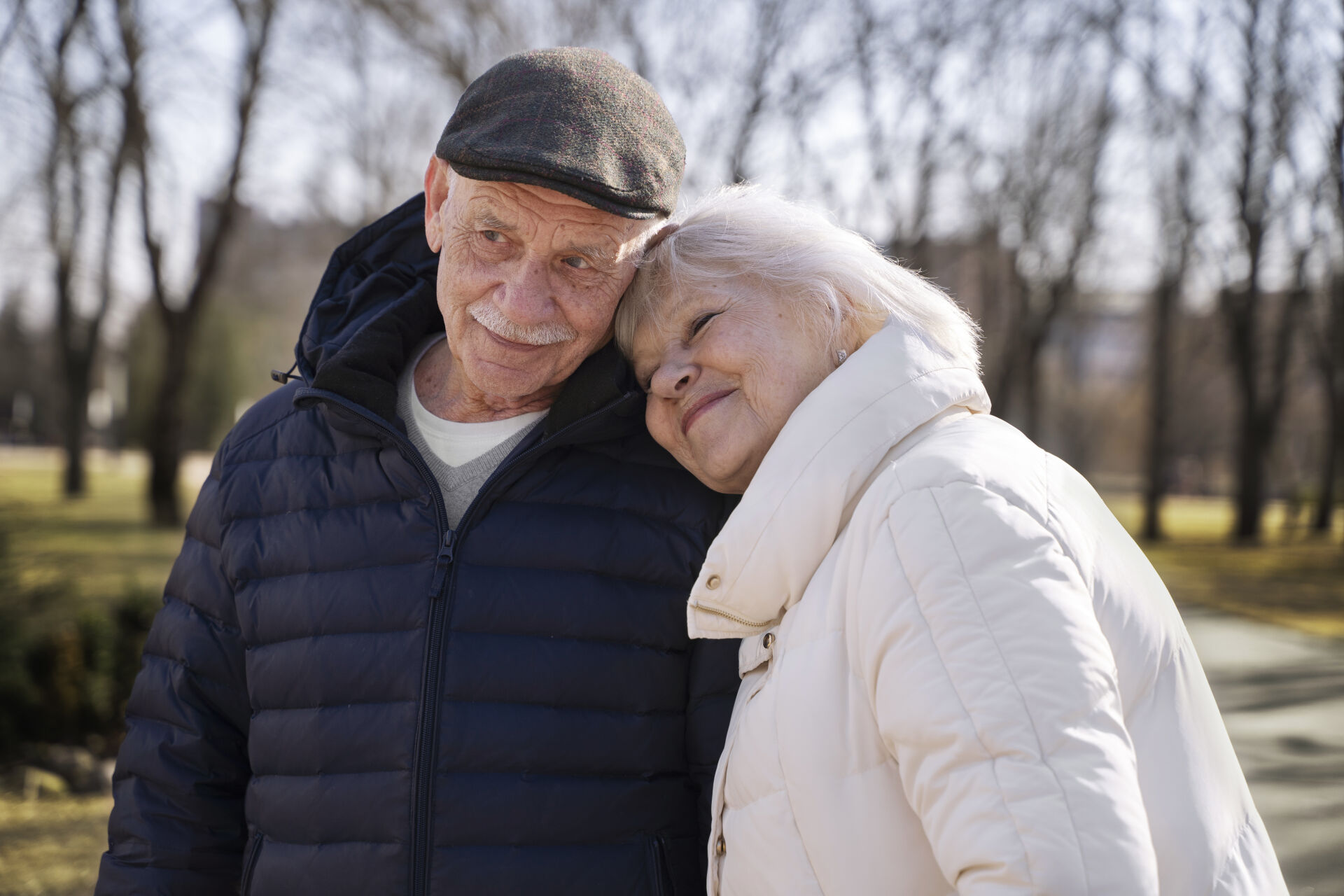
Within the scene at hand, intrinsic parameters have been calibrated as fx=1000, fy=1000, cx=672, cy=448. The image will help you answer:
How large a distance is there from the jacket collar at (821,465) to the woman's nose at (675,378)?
0.30 meters

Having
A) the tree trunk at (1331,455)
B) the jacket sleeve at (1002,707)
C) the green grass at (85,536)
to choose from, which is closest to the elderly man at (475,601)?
the jacket sleeve at (1002,707)

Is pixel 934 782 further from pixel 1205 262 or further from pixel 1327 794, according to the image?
pixel 1205 262

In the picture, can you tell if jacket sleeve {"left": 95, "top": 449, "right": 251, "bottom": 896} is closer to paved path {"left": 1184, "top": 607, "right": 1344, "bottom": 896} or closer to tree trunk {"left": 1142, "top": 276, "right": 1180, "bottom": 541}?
paved path {"left": 1184, "top": 607, "right": 1344, "bottom": 896}

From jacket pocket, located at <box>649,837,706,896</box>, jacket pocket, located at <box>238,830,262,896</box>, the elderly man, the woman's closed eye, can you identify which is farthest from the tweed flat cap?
A: jacket pocket, located at <box>238,830,262,896</box>

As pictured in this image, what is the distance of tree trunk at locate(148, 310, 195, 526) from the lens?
45.2ft

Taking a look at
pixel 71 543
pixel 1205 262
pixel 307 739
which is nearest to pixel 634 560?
pixel 307 739

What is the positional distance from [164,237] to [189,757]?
13.2 m

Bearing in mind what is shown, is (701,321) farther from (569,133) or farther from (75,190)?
(75,190)

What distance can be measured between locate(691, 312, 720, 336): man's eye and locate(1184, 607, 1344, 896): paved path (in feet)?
13.3

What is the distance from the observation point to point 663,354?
74.6 inches

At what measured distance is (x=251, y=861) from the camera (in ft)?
6.31

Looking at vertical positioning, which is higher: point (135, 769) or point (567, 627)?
point (567, 627)

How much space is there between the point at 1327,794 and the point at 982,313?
668 inches

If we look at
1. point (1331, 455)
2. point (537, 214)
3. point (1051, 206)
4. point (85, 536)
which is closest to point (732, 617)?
point (537, 214)
